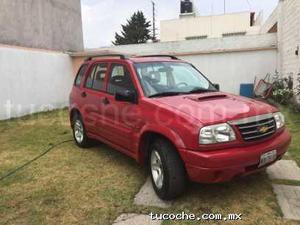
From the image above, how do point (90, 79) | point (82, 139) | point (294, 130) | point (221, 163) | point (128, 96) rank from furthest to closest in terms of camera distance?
point (294, 130) < point (82, 139) < point (90, 79) < point (128, 96) < point (221, 163)

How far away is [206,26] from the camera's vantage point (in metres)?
30.4

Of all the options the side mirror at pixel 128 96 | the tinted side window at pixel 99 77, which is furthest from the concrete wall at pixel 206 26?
the side mirror at pixel 128 96

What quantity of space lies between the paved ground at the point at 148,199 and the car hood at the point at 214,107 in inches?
47.3

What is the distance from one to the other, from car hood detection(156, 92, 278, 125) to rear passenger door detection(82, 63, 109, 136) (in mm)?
1677

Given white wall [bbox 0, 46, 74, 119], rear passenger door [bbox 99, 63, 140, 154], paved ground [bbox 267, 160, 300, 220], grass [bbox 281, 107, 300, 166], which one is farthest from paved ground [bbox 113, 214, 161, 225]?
white wall [bbox 0, 46, 74, 119]

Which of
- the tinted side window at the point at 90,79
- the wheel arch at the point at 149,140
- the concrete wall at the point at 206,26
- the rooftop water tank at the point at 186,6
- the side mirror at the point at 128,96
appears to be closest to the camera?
the wheel arch at the point at 149,140

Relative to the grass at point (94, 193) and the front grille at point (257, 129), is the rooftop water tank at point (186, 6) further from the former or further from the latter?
the front grille at point (257, 129)

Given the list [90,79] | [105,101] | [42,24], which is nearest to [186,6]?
[42,24]

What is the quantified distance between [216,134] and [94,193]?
195cm

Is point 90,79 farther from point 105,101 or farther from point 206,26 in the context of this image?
point 206,26

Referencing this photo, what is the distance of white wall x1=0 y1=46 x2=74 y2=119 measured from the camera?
11.2 meters

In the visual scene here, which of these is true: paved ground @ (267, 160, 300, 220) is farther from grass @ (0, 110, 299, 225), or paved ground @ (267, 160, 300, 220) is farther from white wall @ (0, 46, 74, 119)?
white wall @ (0, 46, 74, 119)

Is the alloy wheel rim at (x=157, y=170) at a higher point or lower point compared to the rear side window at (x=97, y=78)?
lower

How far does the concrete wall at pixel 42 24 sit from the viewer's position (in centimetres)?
1284
